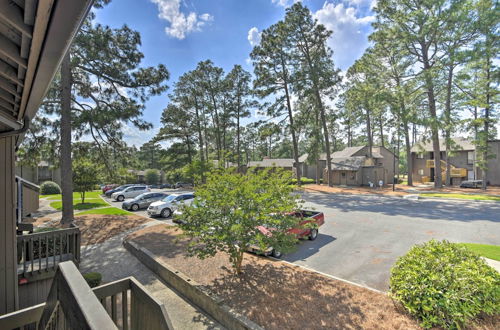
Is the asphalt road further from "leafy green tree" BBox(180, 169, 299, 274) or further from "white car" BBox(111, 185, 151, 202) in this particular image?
"white car" BBox(111, 185, 151, 202)

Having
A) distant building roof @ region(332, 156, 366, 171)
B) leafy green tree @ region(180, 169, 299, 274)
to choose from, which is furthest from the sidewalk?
distant building roof @ region(332, 156, 366, 171)

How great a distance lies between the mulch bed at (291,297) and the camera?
181 inches

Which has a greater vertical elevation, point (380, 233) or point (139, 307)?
point (139, 307)

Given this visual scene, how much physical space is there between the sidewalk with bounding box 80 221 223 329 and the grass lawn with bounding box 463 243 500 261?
29.5 feet

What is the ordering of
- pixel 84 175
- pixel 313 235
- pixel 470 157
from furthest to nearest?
1. pixel 470 157
2. pixel 84 175
3. pixel 313 235

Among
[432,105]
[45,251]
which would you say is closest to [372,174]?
[432,105]

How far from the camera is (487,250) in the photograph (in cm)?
839

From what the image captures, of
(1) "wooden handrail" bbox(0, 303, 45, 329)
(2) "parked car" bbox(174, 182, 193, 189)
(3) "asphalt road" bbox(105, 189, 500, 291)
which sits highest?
(1) "wooden handrail" bbox(0, 303, 45, 329)

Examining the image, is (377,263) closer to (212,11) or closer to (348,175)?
(212,11)

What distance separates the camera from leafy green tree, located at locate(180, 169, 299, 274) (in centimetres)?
612

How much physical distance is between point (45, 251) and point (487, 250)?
46.3 feet

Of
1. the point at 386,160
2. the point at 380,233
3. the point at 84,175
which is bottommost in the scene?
the point at 380,233

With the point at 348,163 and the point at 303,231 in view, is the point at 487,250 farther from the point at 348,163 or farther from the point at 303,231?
the point at 348,163

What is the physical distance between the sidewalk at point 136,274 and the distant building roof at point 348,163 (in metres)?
28.9
